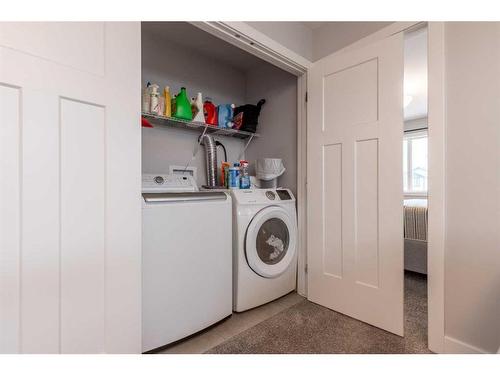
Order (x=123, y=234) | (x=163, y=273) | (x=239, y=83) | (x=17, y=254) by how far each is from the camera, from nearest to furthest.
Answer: (x=17, y=254) → (x=123, y=234) → (x=163, y=273) → (x=239, y=83)

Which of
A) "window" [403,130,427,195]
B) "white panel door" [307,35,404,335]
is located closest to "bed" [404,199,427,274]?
"white panel door" [307,35,404,335]

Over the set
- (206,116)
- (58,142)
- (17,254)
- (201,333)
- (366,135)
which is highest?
(206,116)

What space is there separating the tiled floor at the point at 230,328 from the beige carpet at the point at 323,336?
50 mm

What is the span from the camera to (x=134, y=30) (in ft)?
3.47

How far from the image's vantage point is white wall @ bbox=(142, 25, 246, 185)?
2.06m

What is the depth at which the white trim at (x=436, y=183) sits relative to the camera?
1.32 metres

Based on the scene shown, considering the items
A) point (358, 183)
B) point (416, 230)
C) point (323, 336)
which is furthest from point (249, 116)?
point (416, 230)

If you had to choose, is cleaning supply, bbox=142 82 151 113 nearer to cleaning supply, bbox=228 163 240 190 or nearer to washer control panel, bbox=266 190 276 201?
cleaning supply, bbox=228 163 240 190

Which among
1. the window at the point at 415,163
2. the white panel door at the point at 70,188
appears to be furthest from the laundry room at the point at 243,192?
the window at the point at 415,163

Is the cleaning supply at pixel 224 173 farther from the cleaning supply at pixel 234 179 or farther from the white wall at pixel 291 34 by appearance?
the white wall at pixel 291 34

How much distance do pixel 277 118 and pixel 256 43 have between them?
817 mm
